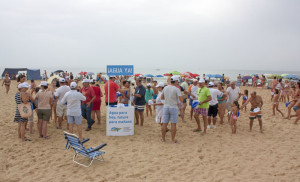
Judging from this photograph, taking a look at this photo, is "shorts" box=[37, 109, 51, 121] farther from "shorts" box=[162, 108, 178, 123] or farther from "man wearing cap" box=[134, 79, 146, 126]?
"shorts" box=[162, 108, 178, 123]

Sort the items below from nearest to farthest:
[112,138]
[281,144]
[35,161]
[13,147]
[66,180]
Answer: [66,180], [35,161], [13,147], [281,144], [112,138]

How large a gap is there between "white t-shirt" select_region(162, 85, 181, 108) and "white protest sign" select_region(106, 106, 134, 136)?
1223 mm

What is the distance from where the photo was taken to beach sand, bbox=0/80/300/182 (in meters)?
4.01

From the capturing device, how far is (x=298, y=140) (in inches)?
241

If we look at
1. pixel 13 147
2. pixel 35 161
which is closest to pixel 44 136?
pixel 13 147

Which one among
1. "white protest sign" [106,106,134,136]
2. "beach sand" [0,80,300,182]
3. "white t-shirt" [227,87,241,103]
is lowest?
"beach sand" [0,80,300,182]

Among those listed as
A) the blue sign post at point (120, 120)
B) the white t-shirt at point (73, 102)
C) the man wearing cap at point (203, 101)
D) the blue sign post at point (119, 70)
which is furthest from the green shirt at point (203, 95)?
the white t-shirt at point (73, 102)

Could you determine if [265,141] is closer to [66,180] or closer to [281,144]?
[281,144]

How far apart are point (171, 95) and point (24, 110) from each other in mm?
3622

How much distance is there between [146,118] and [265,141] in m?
4.28

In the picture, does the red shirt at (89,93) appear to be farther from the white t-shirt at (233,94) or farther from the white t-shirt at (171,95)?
the white t-shirt at (233,94)

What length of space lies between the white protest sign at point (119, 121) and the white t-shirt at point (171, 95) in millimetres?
1223

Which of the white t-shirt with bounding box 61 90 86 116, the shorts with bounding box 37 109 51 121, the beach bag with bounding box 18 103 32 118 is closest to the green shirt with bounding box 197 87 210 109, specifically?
the white t-shirt with bounding box 61 90 86 116

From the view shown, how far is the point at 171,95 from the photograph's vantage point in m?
5.55
